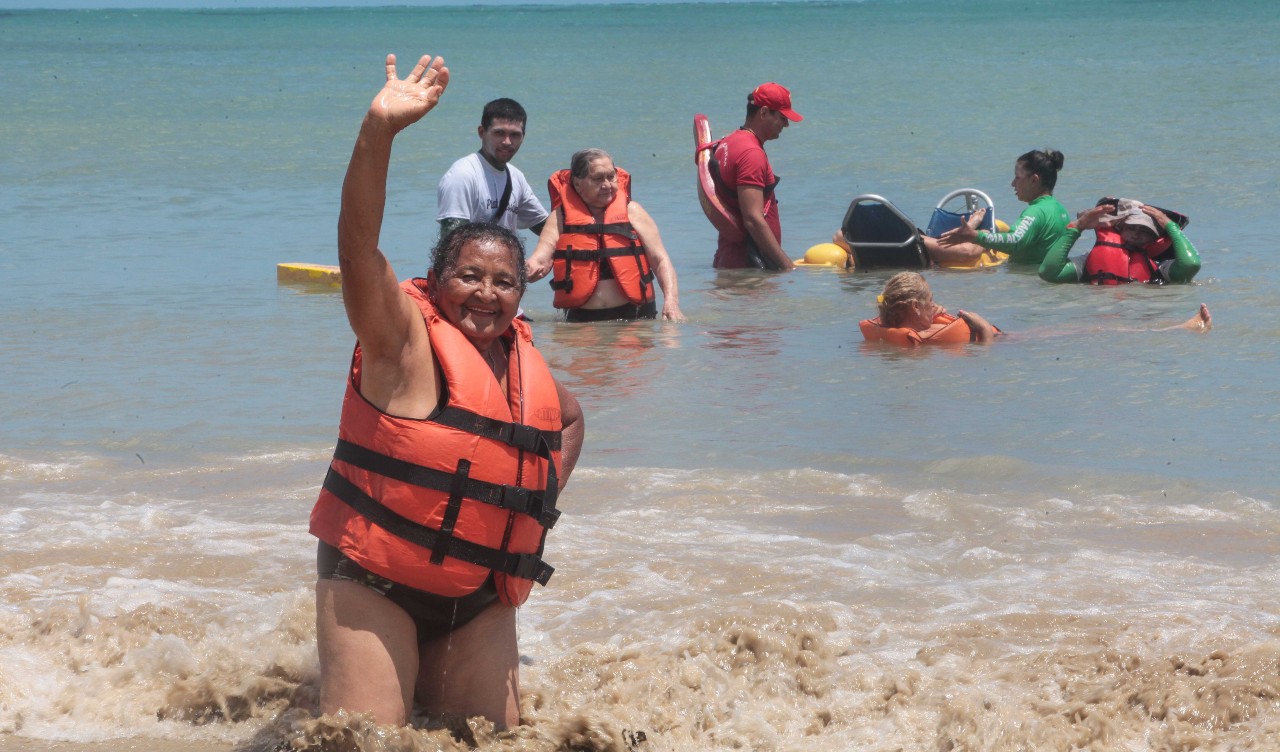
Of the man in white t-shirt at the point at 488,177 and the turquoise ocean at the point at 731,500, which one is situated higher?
the man in white t-shirt at the point at 488,177

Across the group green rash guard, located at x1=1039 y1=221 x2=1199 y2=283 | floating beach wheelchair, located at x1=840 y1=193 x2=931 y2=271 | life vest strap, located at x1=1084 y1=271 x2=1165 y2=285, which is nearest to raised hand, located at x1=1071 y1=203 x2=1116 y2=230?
green rash guard, located at x1=1039 y1=221 x2=1199 y2=283

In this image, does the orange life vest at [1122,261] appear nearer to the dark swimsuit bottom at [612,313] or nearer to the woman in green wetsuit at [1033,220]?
the woman in green wetsuit at [1033,220]

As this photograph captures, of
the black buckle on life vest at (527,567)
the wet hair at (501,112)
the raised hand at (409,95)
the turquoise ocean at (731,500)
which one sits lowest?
the turquoise ocean at (731,500)

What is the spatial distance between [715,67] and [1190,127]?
2848cm

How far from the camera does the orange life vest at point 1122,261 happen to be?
11414mm

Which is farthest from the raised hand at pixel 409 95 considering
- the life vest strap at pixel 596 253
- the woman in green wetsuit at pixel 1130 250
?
the woman in green wetsuit at pixel 1130 250

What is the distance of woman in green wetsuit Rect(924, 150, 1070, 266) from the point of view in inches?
463

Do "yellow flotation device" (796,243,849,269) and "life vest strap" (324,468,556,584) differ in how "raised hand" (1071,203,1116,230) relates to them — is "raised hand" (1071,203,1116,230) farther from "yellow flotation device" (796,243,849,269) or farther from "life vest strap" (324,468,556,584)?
"life vest strap" (324,468,556,584)

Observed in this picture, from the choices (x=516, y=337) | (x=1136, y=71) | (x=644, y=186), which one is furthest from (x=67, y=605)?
(x=1136, y=71)

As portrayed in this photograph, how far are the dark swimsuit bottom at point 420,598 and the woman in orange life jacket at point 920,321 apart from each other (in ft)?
19.5

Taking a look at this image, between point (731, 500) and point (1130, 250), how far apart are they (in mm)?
6445

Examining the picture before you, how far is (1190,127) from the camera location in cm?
2339

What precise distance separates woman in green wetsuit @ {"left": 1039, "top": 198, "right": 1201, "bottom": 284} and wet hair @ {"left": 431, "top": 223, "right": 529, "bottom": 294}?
831cm

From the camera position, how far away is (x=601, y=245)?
388 inches
